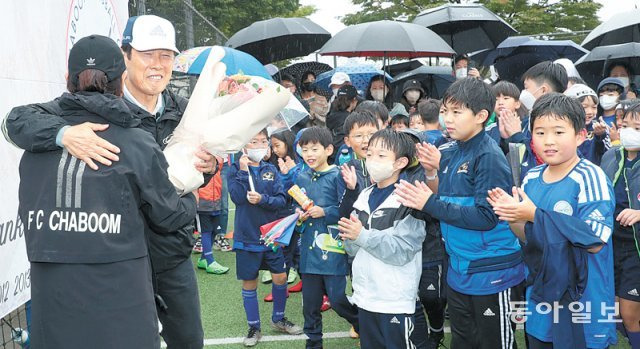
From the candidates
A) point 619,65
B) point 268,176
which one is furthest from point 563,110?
point 619,65

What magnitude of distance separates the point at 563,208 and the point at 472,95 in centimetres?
81

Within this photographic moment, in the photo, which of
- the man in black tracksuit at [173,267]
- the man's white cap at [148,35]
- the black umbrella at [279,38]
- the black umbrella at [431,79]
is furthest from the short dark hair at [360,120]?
the black umbrella at [431,79]

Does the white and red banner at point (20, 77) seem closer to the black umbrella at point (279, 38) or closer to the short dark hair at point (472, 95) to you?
the short dark hair at point (472, 95)

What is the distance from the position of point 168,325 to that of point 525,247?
1.86 metres

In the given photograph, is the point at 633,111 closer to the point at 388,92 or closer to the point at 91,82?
the point at 91,82

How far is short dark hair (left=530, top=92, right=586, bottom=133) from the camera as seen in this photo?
277cm

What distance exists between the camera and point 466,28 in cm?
930

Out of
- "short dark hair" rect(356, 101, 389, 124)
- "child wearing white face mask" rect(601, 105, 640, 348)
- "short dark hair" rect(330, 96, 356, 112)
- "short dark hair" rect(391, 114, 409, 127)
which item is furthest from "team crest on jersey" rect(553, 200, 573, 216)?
"short dark hair" rect(330, 96, 356, 112)

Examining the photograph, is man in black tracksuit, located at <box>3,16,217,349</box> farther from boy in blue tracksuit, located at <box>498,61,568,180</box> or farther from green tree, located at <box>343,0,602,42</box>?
green tree, located at <box>343,0,602,42</box>

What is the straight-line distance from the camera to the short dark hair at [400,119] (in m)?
5.81

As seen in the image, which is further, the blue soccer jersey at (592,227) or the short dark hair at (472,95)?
the short dark hair at (472,95)

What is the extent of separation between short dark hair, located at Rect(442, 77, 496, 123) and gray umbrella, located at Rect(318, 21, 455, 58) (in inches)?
146

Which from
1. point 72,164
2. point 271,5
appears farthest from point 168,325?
point 271,5

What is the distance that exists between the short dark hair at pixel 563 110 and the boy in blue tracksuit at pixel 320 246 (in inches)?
62.6
